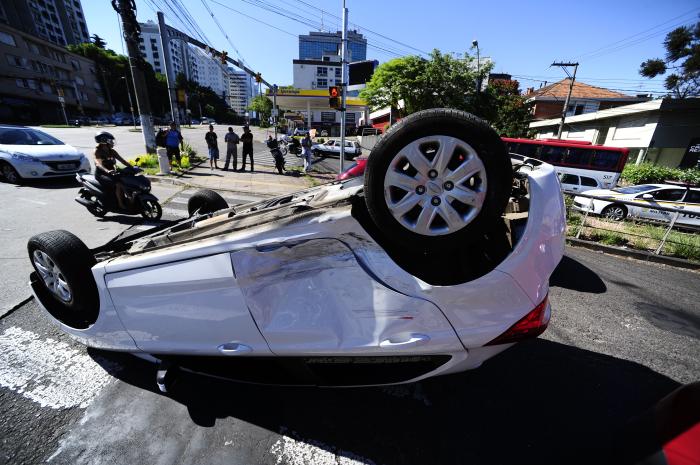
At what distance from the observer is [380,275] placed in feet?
5.48

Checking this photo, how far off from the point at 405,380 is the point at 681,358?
301 centimetres

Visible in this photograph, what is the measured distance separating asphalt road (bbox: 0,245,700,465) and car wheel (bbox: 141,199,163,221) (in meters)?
3.44

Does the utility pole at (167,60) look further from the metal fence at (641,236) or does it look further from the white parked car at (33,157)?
the metal fence at (641,236)

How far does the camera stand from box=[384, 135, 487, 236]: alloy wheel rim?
160 centimetres

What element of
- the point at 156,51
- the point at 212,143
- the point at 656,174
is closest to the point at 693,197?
the point at 656,174

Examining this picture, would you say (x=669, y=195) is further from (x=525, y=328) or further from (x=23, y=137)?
(x=23, y=137)

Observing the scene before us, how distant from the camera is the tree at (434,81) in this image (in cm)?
2547

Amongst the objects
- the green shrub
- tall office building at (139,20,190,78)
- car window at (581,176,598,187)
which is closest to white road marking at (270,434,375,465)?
car window at (581,176,598,187)

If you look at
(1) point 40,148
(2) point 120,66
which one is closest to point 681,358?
(1) point 40,148

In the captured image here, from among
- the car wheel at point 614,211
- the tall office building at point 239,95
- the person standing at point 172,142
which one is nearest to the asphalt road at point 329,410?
the car wheel at point 614,211

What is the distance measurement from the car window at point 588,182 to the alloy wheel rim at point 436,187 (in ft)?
56.7

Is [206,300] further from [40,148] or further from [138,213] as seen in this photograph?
[40,148]

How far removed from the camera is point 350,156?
22.2 metres

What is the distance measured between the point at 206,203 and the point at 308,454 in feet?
9.90
